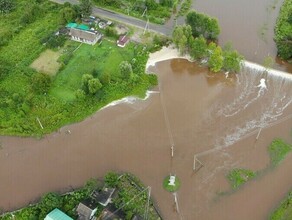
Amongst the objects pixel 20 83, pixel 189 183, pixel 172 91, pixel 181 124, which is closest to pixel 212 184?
pixel 189 183

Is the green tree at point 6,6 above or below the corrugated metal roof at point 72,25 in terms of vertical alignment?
below

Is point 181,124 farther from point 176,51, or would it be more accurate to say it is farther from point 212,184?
point 176,51

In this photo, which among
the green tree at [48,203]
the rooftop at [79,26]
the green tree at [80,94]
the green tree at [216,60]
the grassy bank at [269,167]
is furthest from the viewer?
the rooftop at [79,26]

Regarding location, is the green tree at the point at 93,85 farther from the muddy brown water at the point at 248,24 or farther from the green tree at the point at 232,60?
the muddy brown water at the point at 248,24

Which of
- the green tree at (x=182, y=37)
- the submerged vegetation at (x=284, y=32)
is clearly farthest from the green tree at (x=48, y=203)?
the submerged vegetation at (x=284, y=32)

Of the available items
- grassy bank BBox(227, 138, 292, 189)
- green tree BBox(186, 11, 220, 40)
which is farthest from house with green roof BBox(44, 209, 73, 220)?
green tree BBox(186, 11, 220, 40)

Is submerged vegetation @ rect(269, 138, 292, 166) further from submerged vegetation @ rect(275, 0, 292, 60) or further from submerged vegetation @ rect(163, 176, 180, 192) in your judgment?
submerged vegetation @ rect(275, 0, 292, 60)
